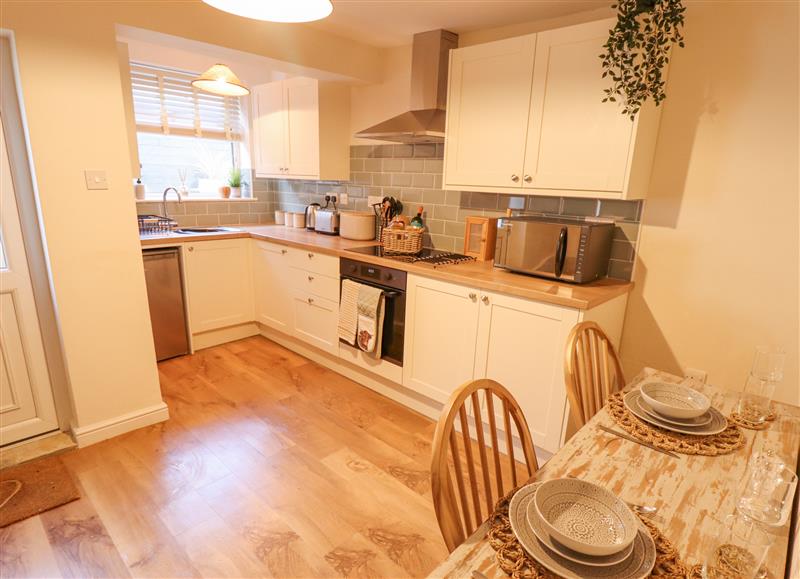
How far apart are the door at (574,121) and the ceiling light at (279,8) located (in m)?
1.29

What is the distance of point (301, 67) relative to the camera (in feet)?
9.48

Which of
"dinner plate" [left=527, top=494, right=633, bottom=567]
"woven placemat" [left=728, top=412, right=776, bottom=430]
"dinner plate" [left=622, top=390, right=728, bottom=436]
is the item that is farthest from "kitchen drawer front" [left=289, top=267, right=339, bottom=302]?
"dinner plate" [left=527, top=494, right=633, bottom=567]

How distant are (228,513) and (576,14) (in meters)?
2.97

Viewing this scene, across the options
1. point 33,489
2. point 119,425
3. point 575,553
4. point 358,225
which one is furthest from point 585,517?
point 358,225

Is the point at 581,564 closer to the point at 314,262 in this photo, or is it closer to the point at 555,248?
the point at 555,248

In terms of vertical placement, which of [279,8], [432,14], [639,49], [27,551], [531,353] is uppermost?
[432,14]

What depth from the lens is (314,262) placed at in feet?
10.3

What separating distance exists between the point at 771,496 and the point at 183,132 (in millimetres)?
4335

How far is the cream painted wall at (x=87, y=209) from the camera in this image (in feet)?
6.26

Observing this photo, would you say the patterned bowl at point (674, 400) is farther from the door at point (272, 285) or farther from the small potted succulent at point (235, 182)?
the small potted succulent at point (235, 182)

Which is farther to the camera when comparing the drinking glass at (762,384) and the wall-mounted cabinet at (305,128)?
the wall-mounted cabinet at (305,128)

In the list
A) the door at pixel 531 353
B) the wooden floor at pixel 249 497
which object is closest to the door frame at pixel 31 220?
the wooden floor at pixel 249 497

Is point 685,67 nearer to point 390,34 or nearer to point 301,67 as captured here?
point 390,34

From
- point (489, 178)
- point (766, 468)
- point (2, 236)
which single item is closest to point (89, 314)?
point (2, 236)
